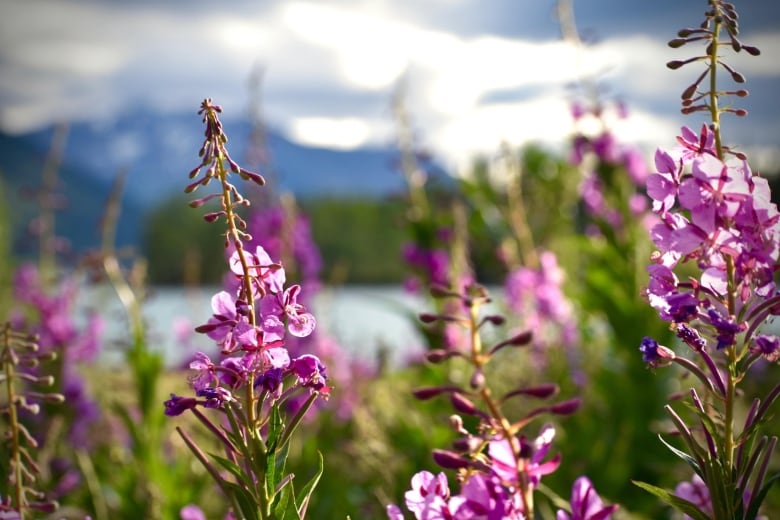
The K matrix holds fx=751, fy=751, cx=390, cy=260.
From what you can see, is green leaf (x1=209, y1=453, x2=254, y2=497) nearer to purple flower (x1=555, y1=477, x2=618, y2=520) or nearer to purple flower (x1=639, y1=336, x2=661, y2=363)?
purple flower (x1=555, y1=477, x2=618, y2=520)

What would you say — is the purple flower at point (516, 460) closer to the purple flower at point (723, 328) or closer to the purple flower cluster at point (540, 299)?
the purple flower at point (723, 328)

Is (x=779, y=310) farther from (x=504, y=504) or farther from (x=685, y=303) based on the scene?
(x=504, y=504)

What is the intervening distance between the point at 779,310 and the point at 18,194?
12.9ft

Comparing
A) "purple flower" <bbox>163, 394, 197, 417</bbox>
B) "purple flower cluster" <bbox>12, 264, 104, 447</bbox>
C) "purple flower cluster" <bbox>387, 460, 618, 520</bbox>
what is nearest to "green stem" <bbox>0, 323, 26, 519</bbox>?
"purple flower" <bbox>163, 394, 197, 417</bbox>

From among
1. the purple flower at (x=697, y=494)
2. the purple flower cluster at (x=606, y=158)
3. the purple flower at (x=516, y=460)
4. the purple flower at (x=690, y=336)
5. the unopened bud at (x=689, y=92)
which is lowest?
the purple flower at (x=697, y=494)

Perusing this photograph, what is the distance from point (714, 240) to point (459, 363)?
2584 mm

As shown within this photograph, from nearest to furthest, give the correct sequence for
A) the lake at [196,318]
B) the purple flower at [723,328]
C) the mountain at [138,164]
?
the purple flower at [723,328]
the lake at [196,318]
the mountain at [138,164]

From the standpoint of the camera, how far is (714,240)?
0.83 meters

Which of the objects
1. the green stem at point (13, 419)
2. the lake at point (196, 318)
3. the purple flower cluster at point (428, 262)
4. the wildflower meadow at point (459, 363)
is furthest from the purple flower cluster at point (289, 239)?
the green stem at point (13, 419)

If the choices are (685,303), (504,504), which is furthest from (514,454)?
(685,303)

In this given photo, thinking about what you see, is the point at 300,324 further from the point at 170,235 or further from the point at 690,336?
the point at 170,235

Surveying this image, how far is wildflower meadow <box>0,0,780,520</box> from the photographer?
857 mm

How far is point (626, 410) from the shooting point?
10.5 feet

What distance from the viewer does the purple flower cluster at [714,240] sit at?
81 cm
